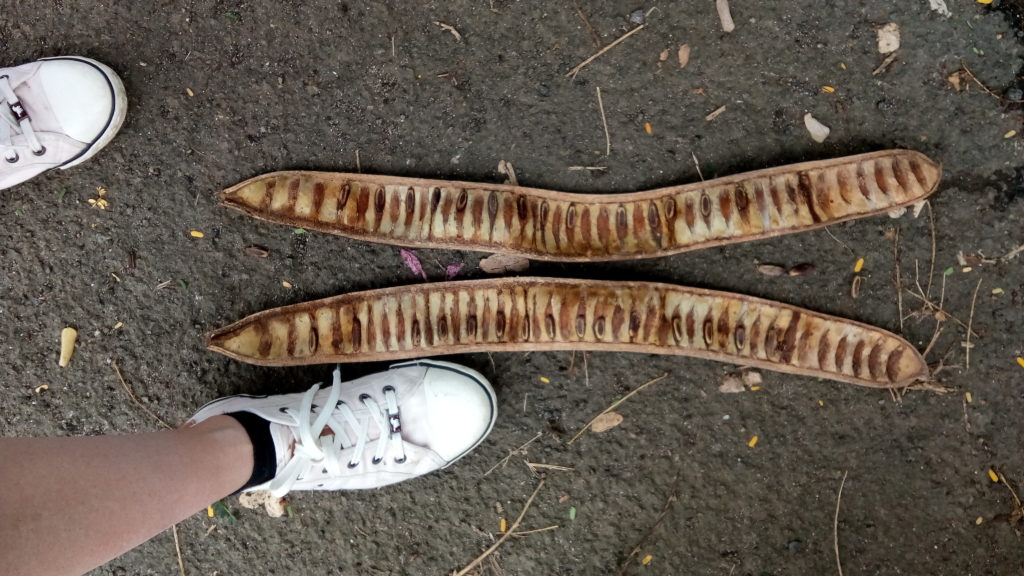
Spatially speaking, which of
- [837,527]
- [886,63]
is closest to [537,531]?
[837,527]

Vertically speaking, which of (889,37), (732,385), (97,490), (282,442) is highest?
(889,37)

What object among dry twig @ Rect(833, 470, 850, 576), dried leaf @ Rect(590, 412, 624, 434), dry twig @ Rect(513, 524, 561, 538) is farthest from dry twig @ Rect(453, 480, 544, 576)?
dry twig @ Rect(833, 470, 850, 576)

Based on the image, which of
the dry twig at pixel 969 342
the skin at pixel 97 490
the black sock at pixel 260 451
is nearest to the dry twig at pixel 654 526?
the dry twig at pixel 969 342

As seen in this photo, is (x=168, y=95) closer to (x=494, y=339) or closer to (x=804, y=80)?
(x=494, y=339)

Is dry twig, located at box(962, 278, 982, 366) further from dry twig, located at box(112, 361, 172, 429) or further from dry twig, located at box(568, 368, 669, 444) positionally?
dry twig, located at box(112, 361, 172, 429)

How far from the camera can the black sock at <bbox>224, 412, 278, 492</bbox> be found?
2.33 meters

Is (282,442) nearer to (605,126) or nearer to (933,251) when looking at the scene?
(605,126)

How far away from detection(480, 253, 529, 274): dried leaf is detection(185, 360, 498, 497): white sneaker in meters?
0.43

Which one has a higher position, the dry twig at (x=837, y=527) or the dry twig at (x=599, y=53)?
the dry twig at (x=599, y=53)

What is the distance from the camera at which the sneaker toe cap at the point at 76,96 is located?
256 centimetres

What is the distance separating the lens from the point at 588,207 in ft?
8.30

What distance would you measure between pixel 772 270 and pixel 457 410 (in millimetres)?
1392

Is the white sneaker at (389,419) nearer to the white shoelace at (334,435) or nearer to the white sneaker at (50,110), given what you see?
the white shoelace at (334,435)

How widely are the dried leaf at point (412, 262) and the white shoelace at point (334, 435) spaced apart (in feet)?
1.61
